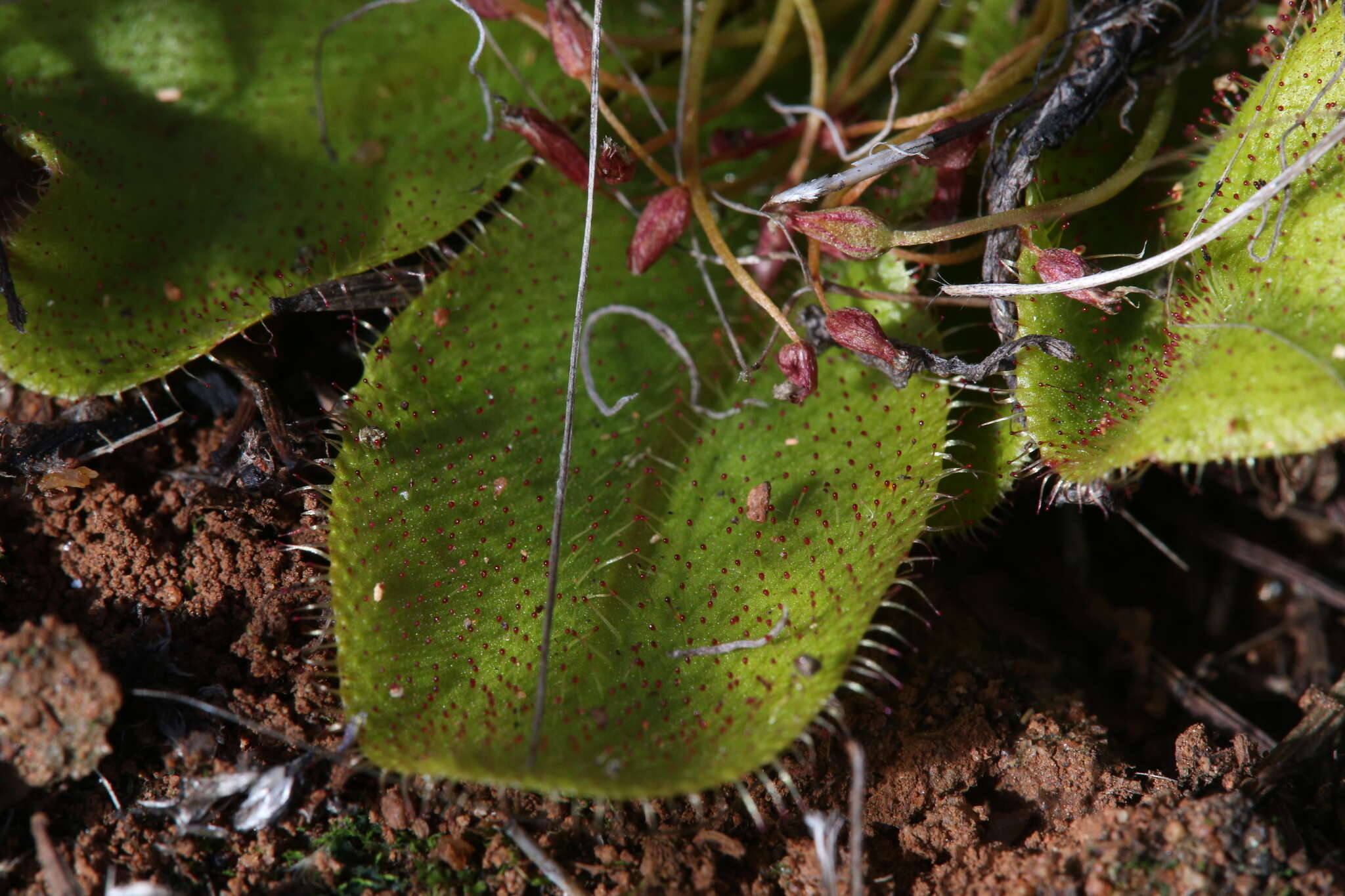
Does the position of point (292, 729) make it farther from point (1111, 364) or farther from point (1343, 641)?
point (1343, 641)

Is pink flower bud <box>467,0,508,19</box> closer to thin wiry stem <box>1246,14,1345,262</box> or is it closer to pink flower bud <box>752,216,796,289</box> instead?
pink flower bud <box>752,216,796,289</box>

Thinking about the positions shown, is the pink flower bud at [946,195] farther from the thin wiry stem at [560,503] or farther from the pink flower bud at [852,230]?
the thin wiry stem at [560,503]

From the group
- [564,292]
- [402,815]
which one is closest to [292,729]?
[402,815]

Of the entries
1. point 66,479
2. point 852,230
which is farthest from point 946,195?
point 66,479

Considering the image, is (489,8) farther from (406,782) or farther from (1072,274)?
(406,782)

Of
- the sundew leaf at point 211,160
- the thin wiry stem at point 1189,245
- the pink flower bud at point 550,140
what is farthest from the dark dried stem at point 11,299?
the thin wiry stem at point 1189,245

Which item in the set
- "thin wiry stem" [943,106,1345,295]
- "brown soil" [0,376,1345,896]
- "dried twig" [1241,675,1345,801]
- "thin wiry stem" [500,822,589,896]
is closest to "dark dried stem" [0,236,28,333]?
"brown soil" [0,376,1345,896]
